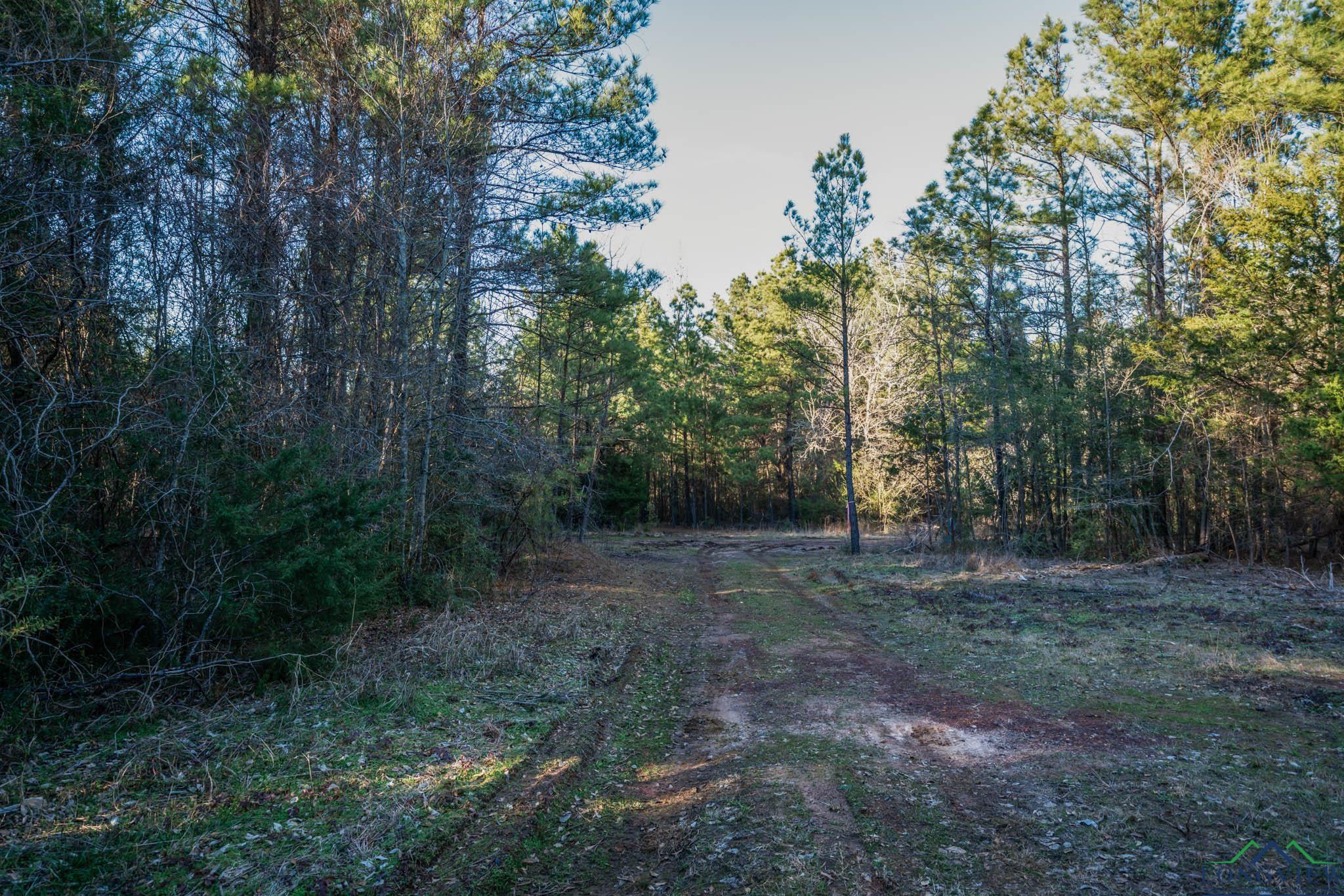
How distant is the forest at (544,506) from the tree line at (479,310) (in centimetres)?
8

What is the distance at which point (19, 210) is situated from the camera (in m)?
4.98

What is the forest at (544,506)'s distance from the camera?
3928 mm

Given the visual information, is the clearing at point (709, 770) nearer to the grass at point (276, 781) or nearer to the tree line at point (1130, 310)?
the grass at point (276, 781)

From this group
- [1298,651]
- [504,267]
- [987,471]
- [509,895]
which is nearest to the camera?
[509,895]

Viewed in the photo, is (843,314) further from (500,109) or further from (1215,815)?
(1215,815)

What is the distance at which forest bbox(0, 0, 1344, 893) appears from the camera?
12.9 ft

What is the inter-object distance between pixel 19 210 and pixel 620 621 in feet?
26.2

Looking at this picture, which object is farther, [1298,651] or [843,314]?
[843,314]

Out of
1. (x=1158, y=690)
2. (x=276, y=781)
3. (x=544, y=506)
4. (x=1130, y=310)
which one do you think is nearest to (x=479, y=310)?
(x=544, y=506)

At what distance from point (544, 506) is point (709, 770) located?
32.2ft

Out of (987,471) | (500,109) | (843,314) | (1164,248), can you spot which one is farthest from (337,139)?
(987,471)

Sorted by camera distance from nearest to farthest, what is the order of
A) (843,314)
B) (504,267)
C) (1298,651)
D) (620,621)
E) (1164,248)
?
(1298,651), (620,621), (504,267), (1164,248), (843,314)

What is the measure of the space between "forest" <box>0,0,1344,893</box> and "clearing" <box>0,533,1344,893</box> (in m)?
0.04

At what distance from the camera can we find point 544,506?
14.0 metres
